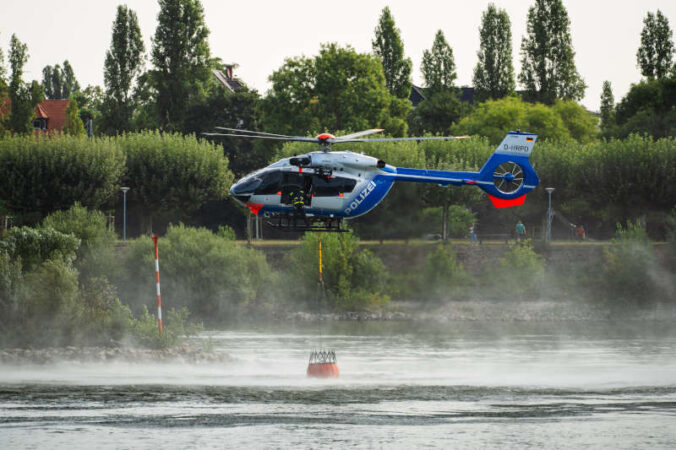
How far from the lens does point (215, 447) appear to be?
47.3m

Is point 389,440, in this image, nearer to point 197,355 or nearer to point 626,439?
point 626,439

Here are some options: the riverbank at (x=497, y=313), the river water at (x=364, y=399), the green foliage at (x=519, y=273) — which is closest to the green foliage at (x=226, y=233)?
the riverbank at (x=497, y=313)

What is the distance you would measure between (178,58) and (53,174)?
24.2 meters

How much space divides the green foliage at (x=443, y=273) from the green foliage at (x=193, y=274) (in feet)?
48.9

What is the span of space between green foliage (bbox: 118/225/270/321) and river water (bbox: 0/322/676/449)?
58.3 ft

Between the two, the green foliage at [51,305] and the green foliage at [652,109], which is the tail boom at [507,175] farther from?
the green foliage at [652,109]

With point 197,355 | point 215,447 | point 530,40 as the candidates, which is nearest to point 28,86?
point 197,355

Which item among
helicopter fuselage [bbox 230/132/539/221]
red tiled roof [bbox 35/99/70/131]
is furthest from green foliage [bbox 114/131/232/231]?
helicopter fuselage [bbox 230/132/539/221]

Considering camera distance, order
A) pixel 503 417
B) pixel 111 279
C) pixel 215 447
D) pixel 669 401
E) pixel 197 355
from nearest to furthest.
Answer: pixel 215 447 → pixel 503 417 → pixel 669 401 → pixel 197 355 → pixel 111 279

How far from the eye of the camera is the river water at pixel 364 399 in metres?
49.2

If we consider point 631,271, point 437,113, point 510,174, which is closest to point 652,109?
point 437,113

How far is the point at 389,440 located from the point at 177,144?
63.5 meters

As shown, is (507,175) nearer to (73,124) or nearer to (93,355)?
(93,355)

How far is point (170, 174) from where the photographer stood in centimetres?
10650
